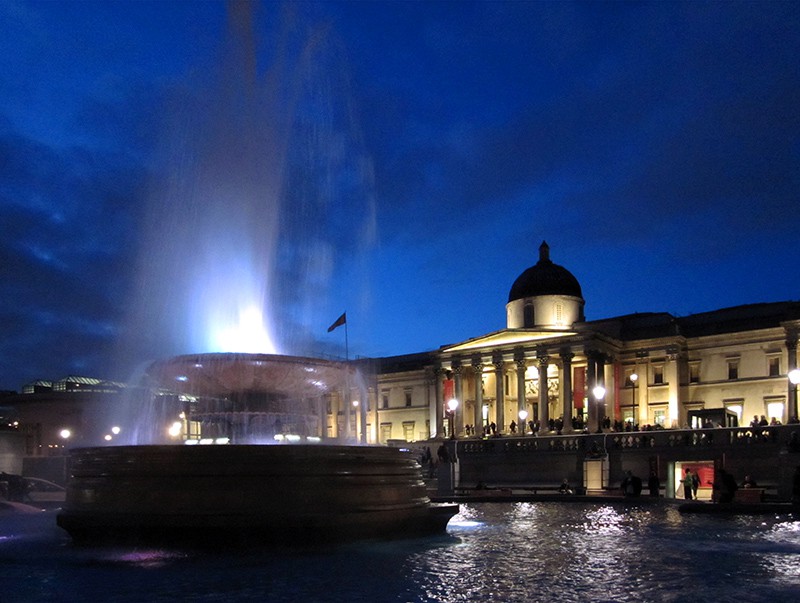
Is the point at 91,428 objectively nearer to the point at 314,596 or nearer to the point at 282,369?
the point at 282,369

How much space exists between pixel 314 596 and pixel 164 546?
409 cm

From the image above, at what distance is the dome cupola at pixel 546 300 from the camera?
67.3 metres

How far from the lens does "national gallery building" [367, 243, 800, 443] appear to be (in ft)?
191

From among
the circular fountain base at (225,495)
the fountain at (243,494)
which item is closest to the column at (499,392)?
the fountain at (243,494)

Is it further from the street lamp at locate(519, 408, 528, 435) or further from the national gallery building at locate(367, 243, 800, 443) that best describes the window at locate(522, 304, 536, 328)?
the street lamp at locate(519, 408, 528, 435)

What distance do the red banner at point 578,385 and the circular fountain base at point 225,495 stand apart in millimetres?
50179

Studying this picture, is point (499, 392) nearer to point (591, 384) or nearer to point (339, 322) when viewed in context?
point (591, 384)

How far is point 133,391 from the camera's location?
55.9 feet

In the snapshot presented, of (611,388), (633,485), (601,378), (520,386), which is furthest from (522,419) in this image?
(633,485)

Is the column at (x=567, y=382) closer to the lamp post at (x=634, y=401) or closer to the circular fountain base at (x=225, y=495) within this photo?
the lamp post at (x=634, y=401)

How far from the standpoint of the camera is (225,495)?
11.3m

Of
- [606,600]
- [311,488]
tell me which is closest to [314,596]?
[606,600]

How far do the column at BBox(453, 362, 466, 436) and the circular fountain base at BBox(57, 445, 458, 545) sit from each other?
5227 cm

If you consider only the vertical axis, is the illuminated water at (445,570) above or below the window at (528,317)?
below
